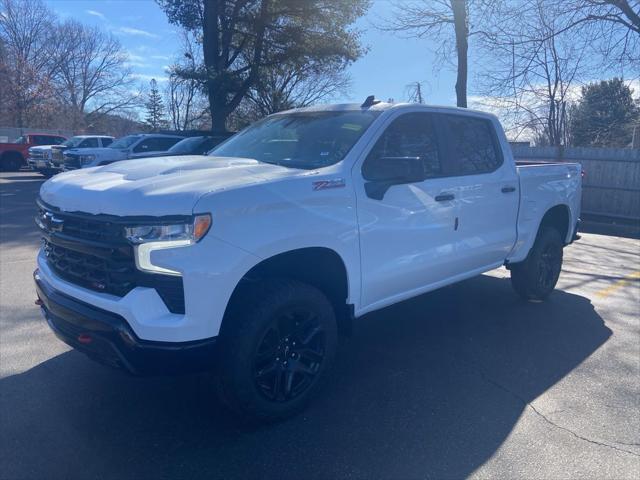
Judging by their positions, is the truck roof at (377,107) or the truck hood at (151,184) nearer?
the truck hood at (151,184)

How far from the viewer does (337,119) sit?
14.3ft

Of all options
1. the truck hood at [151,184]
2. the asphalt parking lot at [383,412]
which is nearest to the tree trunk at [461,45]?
the asphalt parking lot at [383,412]

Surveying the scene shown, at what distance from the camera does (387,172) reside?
3.80 meters

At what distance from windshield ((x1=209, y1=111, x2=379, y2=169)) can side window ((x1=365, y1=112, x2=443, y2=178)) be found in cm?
18

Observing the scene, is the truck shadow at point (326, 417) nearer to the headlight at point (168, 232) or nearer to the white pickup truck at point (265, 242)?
the white pickup truck at point (265, 242)

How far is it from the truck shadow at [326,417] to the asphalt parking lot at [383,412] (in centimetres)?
1

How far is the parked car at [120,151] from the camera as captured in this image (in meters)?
16.3

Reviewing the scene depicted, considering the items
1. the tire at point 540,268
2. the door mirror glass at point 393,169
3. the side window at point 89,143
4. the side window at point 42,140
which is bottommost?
the tire at point 540,268

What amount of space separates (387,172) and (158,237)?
1652 millimetres

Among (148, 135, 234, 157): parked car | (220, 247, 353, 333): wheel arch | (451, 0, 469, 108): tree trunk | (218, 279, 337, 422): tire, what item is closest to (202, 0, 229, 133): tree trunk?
(148, 135, 234, 157): parked car

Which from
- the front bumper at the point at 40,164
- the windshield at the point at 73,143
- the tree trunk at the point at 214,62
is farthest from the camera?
the front bumper at the point at 40,164

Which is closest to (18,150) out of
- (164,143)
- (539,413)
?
(164,143)

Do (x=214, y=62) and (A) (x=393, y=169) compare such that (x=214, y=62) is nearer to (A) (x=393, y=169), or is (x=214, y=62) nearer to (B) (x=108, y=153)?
(B) (x=108, y=153)

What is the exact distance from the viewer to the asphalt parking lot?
10.1 feet
